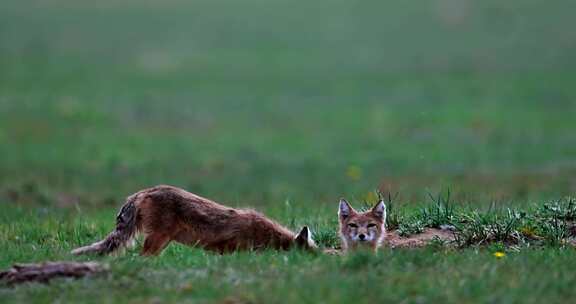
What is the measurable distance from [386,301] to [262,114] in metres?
26.0

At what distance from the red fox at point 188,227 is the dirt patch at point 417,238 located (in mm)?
936

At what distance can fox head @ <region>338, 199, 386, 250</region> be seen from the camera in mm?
10820

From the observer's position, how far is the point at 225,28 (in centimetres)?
4481

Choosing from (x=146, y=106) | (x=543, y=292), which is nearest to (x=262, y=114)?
(x=146, y=106)

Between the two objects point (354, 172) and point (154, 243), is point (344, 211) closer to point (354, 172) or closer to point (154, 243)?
point (154, 243)

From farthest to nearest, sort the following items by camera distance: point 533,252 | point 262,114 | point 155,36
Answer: point 155,36, point 262,114, point 533,252

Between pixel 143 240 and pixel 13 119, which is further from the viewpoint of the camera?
pixel 13 119

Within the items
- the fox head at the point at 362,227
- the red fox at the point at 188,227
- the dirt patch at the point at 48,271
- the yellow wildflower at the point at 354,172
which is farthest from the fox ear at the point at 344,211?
the yellow wildflower at the point at 354,172

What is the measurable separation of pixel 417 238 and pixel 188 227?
255cm

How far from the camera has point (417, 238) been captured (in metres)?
11.2

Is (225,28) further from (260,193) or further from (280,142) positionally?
(260,193)

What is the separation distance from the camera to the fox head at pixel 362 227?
10820mm

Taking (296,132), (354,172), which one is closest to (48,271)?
(354,172)

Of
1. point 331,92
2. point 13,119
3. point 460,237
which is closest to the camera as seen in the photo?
point 460,237
